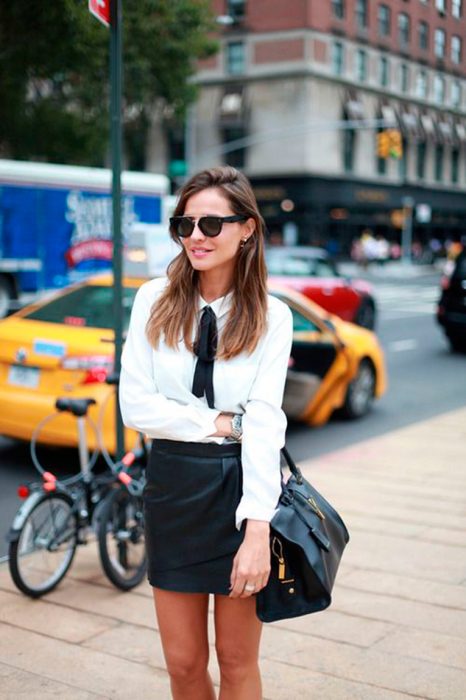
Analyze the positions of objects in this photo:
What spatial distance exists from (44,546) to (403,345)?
13.1 metres

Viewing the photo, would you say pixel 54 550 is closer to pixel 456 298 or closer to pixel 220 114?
pixel 456 298

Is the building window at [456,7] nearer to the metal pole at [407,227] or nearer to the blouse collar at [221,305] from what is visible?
the blouse collar at [221,305]

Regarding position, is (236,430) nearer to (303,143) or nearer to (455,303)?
(455,303)

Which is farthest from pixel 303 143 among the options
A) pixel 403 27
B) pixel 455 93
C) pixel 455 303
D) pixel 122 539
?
pixel 122 539

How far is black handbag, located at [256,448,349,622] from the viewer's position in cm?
250

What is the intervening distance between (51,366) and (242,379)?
15.8ft

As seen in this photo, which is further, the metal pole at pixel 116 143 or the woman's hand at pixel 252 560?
the metal pole at pixel 116 143

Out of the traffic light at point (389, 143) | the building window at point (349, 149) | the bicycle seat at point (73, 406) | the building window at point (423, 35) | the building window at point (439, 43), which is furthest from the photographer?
the building window at point (349, 149)

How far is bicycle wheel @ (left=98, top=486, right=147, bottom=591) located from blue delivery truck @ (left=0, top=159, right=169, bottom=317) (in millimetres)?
12755

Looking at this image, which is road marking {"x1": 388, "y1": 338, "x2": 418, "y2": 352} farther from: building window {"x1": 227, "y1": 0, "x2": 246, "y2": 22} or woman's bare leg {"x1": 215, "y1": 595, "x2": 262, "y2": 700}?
building window {"x1": 227, "y1": 0, "x2": 246, "y2": 22}

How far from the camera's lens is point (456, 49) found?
6645 mm

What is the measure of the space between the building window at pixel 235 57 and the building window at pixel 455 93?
120ft

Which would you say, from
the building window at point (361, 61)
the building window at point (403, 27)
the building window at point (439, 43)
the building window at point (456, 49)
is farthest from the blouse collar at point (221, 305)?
the building window at point (361, 61)

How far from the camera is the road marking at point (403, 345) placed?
16422mm
